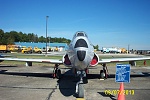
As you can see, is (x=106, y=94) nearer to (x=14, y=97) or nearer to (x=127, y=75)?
(x=127, y=75)

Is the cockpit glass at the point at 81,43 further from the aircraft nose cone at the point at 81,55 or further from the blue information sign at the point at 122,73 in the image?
the blue information sign at the point at 122,73

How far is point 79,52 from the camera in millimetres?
8477

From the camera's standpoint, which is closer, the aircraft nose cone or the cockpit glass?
the aircraft nose cone

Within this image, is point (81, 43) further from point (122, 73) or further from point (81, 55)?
point (122, 73)

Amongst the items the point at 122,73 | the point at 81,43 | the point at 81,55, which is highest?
the point at 81,43

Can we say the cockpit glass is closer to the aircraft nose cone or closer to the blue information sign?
the aircraft nose cone

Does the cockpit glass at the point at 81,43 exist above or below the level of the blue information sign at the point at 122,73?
above

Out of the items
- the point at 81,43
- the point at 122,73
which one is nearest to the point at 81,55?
the point at 81,43

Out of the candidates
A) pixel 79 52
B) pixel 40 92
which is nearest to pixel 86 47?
pixel 79 52

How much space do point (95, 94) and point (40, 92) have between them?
2.77m

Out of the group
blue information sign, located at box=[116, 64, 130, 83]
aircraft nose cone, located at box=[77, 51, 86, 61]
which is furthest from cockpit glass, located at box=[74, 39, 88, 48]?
blue information sign, located at box=[116, 64, 130, 83]

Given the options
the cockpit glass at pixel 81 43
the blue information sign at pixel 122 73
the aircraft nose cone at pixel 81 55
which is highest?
the cockpit glass at pixel 81 43

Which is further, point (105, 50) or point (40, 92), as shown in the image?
point (105, 50)

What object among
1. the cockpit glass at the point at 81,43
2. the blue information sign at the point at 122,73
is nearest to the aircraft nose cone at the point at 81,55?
the cockpit glass at the point at 81,43
